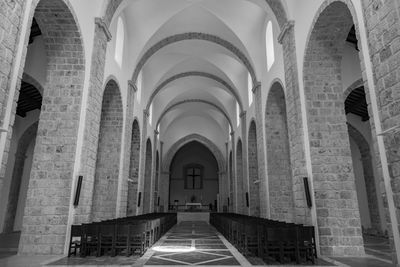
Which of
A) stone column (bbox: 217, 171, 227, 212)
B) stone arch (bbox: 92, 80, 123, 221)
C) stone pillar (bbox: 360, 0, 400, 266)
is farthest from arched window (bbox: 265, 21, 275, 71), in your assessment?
stone column (bbox: 217, 171, 227, 212)

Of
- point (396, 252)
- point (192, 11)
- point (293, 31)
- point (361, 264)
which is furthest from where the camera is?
point (192, 11)

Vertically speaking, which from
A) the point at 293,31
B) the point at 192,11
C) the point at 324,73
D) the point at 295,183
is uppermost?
the point at 192,11

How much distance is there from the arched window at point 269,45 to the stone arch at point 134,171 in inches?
249

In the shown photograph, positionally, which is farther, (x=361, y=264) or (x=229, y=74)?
(x=229, y=74)

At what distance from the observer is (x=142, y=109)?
14438 millimetres

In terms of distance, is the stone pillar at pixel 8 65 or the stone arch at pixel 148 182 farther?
the stone arch at pixel 148 182

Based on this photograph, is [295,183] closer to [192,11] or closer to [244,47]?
[244,47]

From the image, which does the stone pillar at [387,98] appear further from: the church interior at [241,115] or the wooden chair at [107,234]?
the wooden chair at [107,234]

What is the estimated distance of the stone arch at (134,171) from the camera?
12841 millimetres

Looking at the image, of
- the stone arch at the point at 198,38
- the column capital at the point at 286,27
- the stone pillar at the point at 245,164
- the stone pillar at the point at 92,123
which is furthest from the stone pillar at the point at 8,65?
the stone pillar at the point at 245,164

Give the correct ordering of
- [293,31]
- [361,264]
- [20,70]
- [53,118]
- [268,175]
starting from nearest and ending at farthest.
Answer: [20,70]
[361,264]
[53,118]
[293,31]
[268,175]

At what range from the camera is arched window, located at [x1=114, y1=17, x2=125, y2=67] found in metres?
10.2

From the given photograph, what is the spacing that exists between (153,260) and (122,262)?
60cm

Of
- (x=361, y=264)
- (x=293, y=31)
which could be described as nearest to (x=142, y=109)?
(x=293, y=31)
